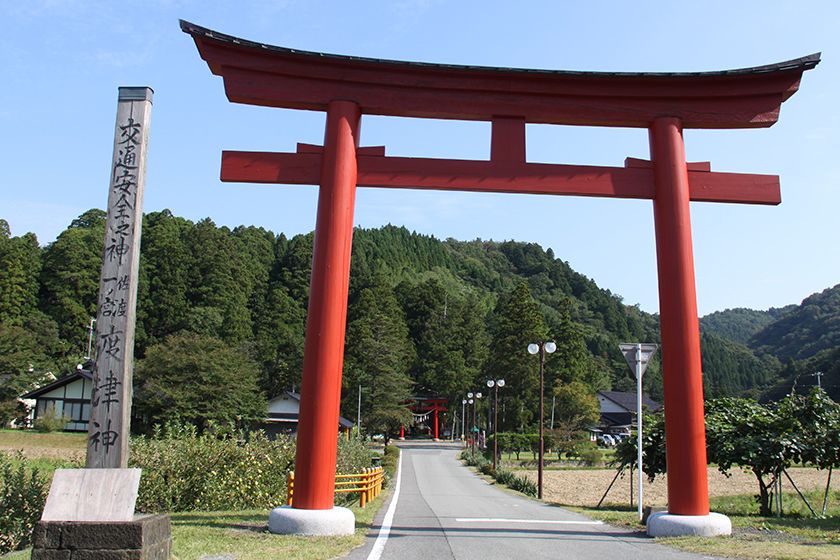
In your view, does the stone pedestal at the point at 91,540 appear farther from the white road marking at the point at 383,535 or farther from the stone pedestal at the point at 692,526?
the stone pedestal at the point at 692,526

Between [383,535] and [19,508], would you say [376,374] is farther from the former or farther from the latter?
[383,535]

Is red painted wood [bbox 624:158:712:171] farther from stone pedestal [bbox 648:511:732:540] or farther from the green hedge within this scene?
the green hedge

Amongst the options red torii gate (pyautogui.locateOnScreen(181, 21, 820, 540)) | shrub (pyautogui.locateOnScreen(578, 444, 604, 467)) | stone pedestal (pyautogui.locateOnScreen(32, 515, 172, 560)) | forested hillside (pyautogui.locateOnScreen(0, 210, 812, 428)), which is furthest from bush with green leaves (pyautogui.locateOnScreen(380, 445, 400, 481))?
stone pedestal (pyautogui.locateOnScreen(32, 515, 172, 560))

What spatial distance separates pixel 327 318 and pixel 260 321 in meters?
69.1

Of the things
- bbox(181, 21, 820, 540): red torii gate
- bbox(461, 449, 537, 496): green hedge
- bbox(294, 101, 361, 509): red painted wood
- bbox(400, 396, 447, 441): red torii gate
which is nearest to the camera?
bbox(294, 101, 361, 509): red painted wood

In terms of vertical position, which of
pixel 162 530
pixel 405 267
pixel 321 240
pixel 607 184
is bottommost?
pixel 162 530

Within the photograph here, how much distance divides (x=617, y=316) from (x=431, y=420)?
208 feet

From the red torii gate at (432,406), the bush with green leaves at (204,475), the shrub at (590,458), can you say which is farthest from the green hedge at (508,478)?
the red torii gate at (432,406)

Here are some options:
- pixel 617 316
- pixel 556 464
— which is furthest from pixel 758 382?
pixel 556 464

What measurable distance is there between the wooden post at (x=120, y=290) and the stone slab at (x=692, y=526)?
23.0ft

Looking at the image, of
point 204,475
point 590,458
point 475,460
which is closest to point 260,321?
point 475,460

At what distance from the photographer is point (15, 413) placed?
1783 inches

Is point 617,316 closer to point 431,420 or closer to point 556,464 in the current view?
point 431,420

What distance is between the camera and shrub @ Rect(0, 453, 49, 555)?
10.4m
